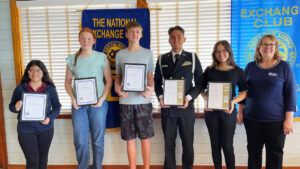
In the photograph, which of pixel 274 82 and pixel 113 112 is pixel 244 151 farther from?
pixel 113 112

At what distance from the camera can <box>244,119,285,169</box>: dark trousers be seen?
6.67ft

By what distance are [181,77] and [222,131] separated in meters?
0.69

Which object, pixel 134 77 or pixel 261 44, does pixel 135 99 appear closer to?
pixel 134 77

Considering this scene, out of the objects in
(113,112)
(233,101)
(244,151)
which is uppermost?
(233,101)

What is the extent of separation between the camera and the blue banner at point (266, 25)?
2617 millimetres

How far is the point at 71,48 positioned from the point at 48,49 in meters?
0.32

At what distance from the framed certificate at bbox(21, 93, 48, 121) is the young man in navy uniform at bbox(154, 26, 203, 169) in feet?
3.94

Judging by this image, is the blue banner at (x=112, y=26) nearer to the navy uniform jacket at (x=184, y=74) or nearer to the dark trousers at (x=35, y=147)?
the navy uniform jacket at (x=184, y=74)

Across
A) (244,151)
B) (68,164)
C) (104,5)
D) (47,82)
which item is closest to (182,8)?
(104,5)

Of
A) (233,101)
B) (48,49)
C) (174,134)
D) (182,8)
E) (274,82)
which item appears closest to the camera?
(274,82)

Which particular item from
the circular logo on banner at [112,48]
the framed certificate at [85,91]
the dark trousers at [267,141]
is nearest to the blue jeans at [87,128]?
the framed certificate at [85,91]

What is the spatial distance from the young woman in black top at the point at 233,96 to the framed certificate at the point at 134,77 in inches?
27.3

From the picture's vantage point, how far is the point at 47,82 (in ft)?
7.47

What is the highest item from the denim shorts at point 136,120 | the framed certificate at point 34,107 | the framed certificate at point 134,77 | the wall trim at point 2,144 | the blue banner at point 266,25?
the blue banner at point 266,25
